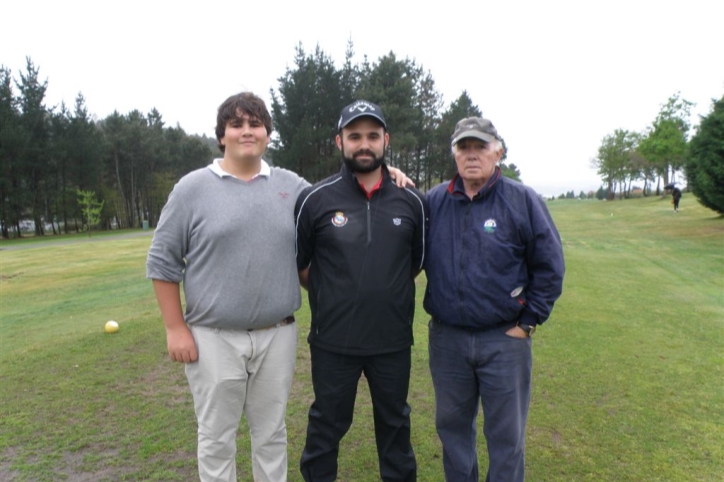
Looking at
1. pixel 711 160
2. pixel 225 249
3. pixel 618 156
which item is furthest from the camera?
pixel 618 156

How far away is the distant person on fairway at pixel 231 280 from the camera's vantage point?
9.33 ft

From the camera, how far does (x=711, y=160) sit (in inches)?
880

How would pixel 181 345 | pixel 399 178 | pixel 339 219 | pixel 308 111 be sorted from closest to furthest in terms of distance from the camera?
pixel 181 345 < pixel 339 219 < pixel 399 178 < pixel 308 111

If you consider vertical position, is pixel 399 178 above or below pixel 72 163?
below

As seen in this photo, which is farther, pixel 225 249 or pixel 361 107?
pixel 361 107

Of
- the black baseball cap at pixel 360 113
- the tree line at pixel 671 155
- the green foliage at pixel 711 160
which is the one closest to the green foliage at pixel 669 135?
the tree line at pixel 671 155

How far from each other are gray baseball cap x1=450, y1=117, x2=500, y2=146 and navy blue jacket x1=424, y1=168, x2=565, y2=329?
0.71 feet

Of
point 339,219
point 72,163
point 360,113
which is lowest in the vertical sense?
point 339,219

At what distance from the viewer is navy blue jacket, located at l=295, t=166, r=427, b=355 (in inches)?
118

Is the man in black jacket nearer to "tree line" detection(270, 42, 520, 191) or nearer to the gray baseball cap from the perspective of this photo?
the gray baseball cap

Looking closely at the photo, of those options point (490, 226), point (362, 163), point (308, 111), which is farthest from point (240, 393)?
point (308, 111)

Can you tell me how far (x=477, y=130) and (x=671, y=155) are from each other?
52965mm

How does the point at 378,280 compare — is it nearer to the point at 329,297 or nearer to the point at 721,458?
the point at 329,297

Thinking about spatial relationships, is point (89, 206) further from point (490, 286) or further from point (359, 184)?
point (490, 286)
